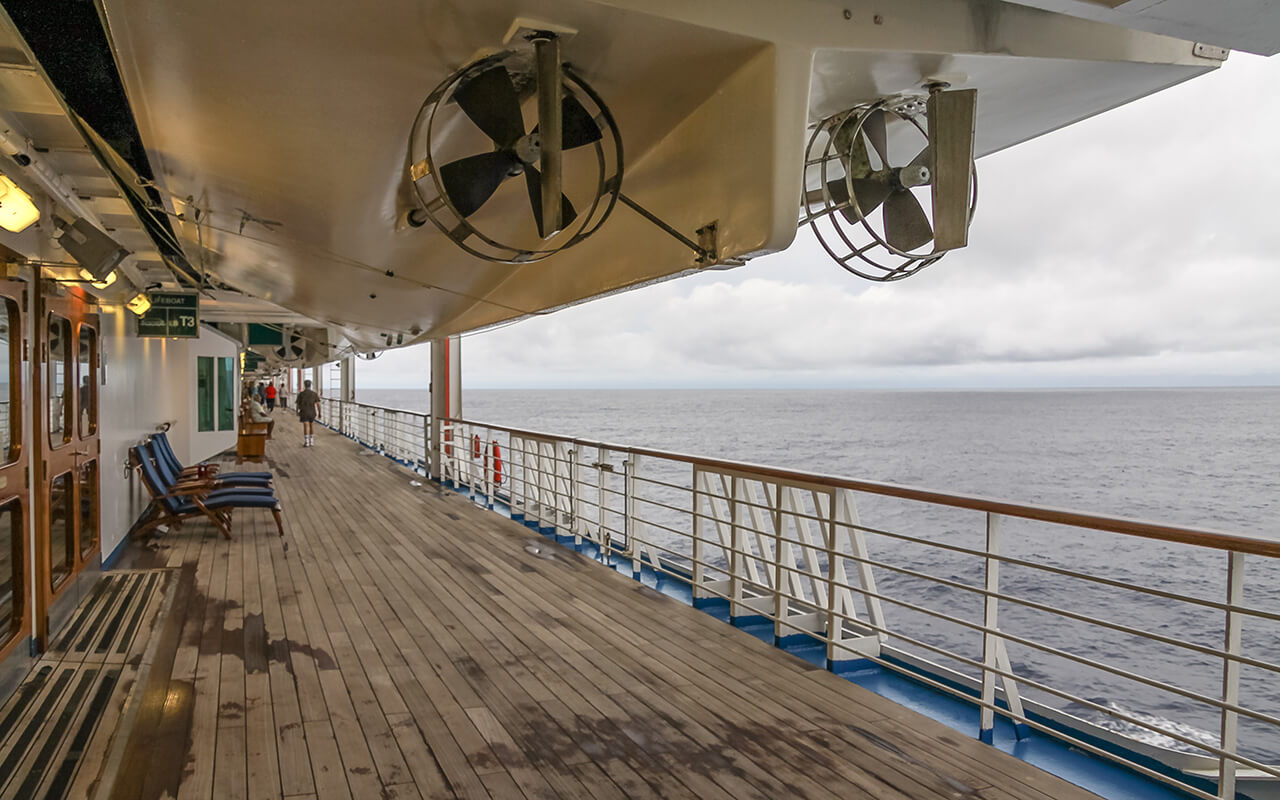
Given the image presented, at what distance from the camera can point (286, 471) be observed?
9.83 meters

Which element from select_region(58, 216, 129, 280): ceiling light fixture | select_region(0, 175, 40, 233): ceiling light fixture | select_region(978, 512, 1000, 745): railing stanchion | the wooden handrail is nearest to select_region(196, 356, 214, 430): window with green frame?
select_region(58, 216, 129, 280): ceiling light fixture

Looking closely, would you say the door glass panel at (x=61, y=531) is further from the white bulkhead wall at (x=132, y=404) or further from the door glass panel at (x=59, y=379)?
the white bulkhead wall at (x=132, y=404)

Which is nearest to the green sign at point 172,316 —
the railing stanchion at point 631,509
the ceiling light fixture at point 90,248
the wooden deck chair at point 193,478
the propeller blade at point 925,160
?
the wooden deck chair at point 193,478

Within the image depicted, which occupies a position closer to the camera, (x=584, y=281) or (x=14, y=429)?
(x=14, y=429)

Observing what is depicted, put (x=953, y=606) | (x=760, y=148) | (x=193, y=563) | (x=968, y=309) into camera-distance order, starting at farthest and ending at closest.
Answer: (x=968, y=309) < (x=953, y=606) < (x=193, y=563) < (x=760, y=148)

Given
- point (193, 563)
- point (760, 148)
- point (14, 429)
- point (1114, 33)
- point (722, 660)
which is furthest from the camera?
point (193, 563)

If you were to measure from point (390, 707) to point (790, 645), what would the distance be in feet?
5.09

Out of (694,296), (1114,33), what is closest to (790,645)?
(1114,33)

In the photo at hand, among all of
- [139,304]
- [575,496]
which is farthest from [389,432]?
[575,496]

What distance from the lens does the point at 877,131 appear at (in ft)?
8.41

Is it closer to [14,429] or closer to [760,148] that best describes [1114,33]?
[760,148]

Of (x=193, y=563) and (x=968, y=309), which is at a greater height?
(x=968, y=309)

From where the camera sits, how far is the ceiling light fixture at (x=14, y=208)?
2354 millimetres

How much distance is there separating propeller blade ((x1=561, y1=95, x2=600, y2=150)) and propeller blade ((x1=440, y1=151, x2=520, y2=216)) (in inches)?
6.4
